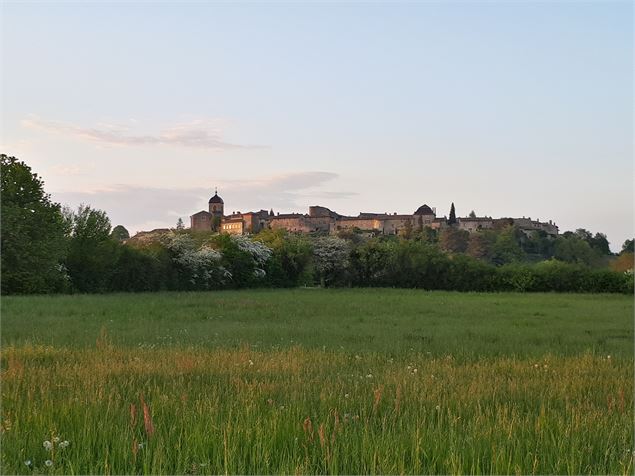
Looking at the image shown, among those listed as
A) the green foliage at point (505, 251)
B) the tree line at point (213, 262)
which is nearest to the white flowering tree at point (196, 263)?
the tree line at point (213, 262)

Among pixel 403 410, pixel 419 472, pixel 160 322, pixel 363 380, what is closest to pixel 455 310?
pixel 160 322

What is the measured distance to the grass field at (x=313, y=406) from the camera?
530cm

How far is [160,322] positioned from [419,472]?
695 inches

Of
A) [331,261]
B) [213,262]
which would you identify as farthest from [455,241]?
[213,262]

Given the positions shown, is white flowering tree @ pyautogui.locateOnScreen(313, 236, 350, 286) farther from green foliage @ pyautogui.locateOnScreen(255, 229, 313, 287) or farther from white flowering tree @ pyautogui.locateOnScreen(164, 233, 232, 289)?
white flowering tree @ pyautogui.locateOnScreen(164, 233, 232, 289)

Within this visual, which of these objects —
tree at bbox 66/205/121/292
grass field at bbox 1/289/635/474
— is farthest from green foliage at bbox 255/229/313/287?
grass field at bbox 1/289/635/474

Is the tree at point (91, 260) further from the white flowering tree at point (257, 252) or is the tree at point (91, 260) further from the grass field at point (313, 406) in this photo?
the grass field at point (313, 406)

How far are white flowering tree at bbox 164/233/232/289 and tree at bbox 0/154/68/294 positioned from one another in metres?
12.7

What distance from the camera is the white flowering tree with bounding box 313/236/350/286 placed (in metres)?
68.1

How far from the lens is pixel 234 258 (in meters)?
61.1

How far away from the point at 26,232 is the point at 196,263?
1744 centimetres

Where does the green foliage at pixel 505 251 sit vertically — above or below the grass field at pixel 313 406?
above

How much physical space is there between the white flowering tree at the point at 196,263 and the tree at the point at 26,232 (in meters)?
12.7

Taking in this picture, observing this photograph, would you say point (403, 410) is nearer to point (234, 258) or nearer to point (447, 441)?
point (447, 441)
